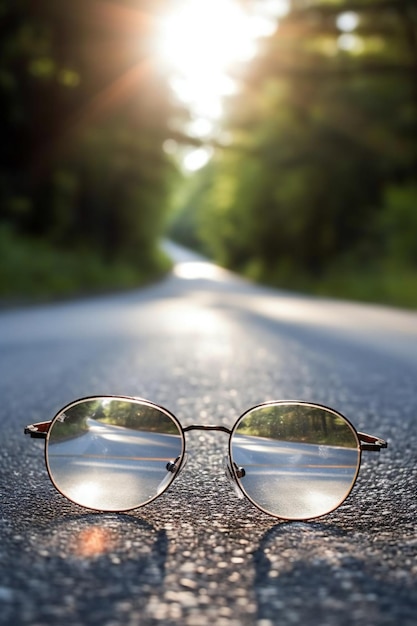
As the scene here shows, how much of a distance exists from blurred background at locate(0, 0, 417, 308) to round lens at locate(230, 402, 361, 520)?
15.8 m

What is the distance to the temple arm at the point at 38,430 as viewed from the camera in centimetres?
260

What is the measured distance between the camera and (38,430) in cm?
263

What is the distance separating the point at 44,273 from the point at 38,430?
2406cm

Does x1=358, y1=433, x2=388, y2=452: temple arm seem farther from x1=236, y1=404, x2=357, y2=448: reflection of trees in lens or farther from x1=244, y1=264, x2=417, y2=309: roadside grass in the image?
x1=244, y1=264, x2=417, y2=309: roadside grass

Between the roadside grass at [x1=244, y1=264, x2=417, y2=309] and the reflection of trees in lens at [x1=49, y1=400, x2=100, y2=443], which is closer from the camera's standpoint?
the reflection of trees in lens at [x1=49, y1=400, x2=100, y2=443]

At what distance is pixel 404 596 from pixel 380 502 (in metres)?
0.98

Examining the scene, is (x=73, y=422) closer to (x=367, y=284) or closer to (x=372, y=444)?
(x=372, y=444)

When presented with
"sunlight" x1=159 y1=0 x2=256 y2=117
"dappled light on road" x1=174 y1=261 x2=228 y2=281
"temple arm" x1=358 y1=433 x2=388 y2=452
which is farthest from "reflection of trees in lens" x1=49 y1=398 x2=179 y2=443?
"dappled light on road" x1=174 y1=261 x2=228 y2=281

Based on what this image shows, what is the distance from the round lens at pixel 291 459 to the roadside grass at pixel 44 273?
59.0ft

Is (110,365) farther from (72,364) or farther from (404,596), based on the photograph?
(404,596)

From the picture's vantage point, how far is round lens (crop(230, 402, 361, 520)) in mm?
2590

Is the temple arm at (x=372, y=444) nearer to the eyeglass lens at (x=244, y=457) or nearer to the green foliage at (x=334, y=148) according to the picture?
the eyeglass lens at (x=244, y=457)

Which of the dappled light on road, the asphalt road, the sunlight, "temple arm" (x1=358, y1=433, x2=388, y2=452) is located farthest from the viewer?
the dappled light on road

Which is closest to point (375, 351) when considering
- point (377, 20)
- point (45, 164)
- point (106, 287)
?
point (377, 20)
